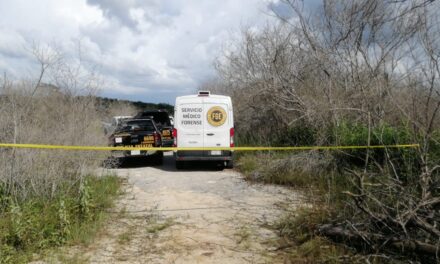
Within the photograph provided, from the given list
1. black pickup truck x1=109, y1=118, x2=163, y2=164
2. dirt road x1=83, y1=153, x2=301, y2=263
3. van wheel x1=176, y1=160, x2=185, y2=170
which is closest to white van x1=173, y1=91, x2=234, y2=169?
van wheel x1=176, y1=160, x2=185, y2=170

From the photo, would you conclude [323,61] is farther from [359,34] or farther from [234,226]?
[234,226]

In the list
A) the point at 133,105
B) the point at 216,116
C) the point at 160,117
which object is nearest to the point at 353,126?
the point at 216,116

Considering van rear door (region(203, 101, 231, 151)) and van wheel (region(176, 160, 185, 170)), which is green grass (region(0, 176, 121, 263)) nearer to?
van rear door (region(203, 101, 231, 151))

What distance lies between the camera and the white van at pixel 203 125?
485 inches

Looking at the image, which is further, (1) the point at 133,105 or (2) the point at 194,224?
(1) the point at 133,105

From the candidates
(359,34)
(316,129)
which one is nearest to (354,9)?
(359,34)

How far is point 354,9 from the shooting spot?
38.5ft

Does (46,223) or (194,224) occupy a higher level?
(46,223)

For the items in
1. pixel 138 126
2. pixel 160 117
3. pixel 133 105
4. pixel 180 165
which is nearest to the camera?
pixel 180 165

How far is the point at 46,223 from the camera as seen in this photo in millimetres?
5801

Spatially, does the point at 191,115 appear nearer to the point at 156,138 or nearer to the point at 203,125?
the point at 203,125

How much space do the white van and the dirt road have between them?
73.6 inches

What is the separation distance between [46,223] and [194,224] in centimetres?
220

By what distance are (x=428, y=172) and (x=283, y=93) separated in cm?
911
